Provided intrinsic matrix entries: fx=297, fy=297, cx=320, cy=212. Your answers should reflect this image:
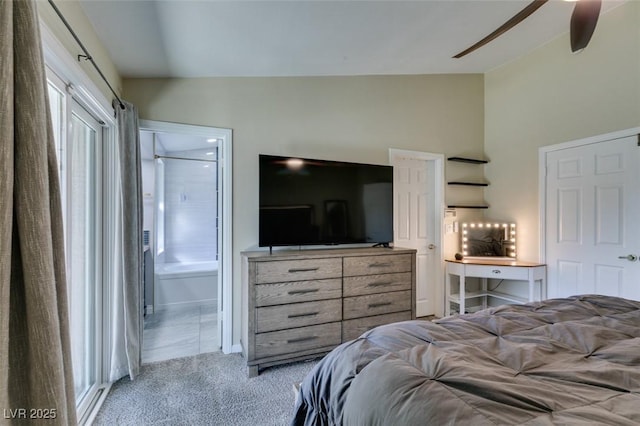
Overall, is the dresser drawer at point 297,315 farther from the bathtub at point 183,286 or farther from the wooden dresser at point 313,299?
the bathtub at point 183,286

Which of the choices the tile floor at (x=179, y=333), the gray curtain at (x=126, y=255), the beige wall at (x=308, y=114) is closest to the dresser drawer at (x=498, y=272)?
the beige wall at (x=308, y=114)

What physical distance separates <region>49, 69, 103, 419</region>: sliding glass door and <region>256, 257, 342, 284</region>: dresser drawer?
1.16 meters

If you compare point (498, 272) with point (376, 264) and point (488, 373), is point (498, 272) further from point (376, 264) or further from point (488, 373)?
point (488, 373)

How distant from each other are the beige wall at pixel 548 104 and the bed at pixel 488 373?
2.18 meters

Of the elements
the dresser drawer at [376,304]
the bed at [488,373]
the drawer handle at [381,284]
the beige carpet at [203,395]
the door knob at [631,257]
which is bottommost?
the beige carpet at [203,395]

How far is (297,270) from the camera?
98.1 inches

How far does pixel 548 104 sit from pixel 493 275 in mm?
1968

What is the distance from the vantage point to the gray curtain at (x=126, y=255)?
7.19 feet

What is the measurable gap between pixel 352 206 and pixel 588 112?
2481mm

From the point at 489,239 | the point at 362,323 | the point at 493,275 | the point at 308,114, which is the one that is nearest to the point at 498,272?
the point at 493,275

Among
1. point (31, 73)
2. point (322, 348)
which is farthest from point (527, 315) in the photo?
point (31, 73)

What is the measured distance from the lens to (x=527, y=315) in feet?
4.83

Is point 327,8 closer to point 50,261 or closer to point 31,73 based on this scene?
point 31,73

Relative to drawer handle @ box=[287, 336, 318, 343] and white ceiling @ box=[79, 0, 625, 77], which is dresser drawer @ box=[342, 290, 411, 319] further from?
white ceiling @ box=[79, 0, 625, 77]
